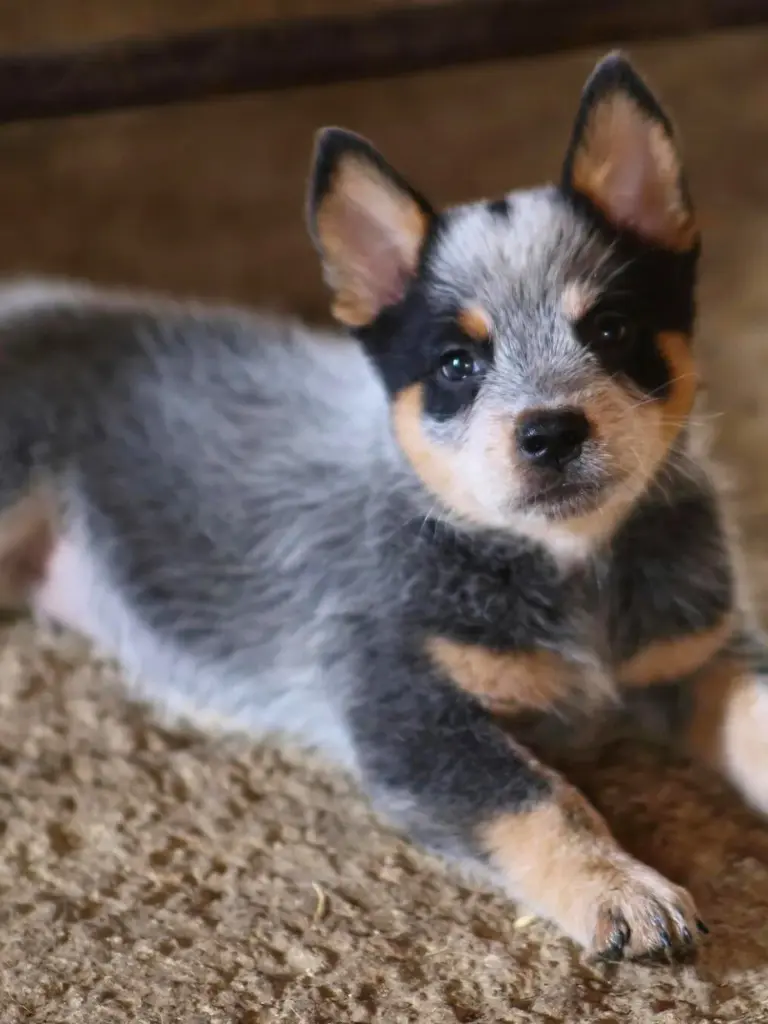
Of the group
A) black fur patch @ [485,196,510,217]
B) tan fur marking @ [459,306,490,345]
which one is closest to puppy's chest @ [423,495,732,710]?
tan fur marking @ [459,306,490,345]

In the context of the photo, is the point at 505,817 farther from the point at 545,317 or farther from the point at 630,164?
the point at 630,164

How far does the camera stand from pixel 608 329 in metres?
1.33

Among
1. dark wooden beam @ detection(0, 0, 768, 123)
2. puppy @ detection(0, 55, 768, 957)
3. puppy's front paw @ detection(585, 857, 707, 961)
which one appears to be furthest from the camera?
dark wooden beam @ detection(0, 0, 768, 123)

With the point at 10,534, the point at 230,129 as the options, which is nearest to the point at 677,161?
the point at 10,534

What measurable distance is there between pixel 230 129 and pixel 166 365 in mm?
1485

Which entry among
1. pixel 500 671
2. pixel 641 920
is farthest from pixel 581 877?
pixel 500 671

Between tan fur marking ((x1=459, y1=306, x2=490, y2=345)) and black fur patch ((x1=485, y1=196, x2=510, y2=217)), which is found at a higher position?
black fur patch ((x1=485, y1=196, x2=510, y2=217))

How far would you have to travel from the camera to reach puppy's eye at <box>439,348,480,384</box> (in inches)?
53.4

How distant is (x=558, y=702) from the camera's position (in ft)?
4.83

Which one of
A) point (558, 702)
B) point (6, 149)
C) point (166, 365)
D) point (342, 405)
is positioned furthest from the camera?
point (6, 149)

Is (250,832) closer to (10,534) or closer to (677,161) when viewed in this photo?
(10,534)

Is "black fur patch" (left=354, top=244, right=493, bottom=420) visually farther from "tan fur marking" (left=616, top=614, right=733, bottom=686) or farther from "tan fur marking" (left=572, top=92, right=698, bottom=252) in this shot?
"tan fur marking" (left=616, top=614, right=733, bottom=686)

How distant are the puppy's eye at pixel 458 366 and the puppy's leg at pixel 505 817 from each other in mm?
352

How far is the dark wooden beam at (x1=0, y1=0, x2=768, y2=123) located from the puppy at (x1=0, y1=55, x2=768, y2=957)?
56 centimetres
